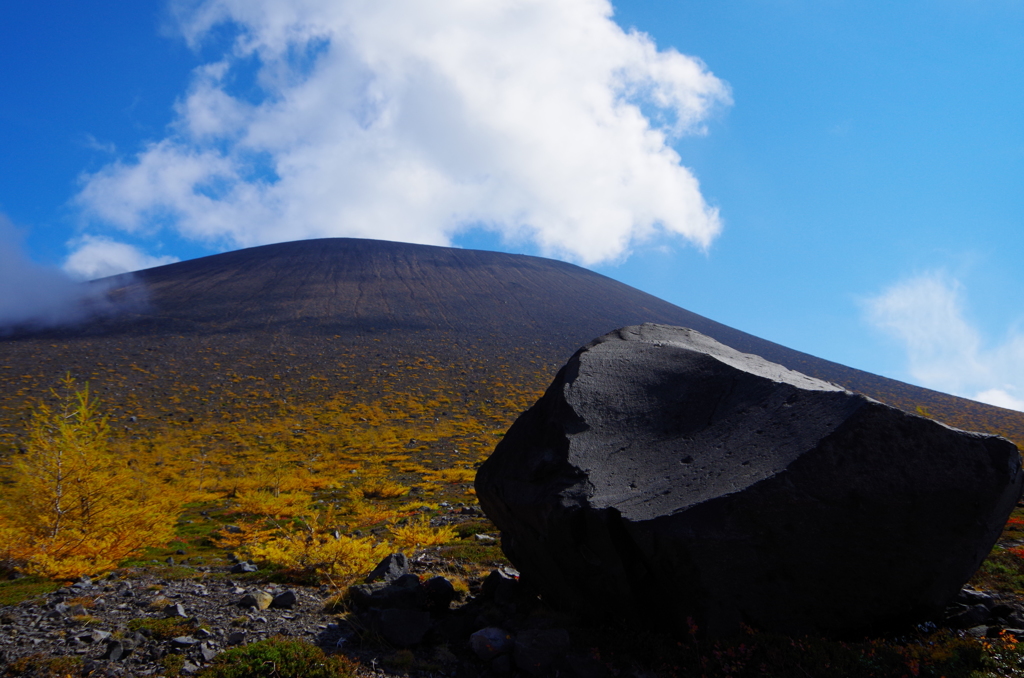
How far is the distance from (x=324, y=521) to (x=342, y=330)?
1629 inches

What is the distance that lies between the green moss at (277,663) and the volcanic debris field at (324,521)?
0.10ft

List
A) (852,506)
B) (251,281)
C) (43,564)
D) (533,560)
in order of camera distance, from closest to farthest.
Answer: (852,506) → (533,560) → (43,564) → (251,281)

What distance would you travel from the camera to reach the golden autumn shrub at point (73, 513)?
29.0ft

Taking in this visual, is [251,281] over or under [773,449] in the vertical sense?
over

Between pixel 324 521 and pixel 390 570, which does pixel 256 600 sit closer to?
pixel 390 570

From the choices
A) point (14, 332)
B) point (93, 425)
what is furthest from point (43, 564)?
point (14, 332)

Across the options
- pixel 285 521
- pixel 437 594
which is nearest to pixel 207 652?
pixel 437 594

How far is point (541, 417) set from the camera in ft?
25.7

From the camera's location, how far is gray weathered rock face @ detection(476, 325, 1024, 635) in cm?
535

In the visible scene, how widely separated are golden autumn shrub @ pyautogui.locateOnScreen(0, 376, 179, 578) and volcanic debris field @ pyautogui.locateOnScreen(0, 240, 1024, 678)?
145 mm

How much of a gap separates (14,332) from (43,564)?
2161 inches

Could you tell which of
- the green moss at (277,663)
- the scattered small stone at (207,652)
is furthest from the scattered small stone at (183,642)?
the green moss at (277,663)

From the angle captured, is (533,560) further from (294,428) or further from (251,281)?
(251,281)

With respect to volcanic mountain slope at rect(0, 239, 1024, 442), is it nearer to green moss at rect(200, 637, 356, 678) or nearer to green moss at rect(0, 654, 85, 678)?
green moss at rect(0, 654, 85, 678)
